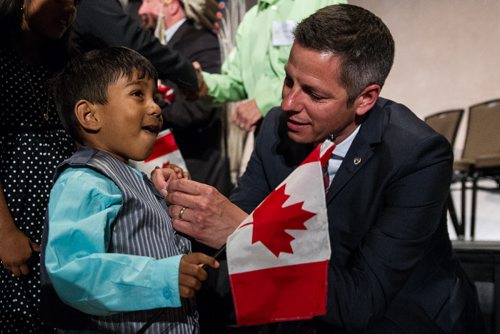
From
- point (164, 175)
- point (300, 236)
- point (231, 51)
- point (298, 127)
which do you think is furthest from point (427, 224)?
point (231, 51)

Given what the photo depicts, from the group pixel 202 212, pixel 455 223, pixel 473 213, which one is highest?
pixel 202 212

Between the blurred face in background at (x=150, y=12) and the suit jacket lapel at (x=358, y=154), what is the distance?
1.45 metres

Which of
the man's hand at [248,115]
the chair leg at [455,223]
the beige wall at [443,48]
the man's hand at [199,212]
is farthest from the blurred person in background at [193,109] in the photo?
the chair leg at [455,223]

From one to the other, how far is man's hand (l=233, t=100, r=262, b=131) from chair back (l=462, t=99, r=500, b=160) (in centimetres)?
87

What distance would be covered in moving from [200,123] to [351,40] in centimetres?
113

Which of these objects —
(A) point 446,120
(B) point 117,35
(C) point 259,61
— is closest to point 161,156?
(B) point 117,35

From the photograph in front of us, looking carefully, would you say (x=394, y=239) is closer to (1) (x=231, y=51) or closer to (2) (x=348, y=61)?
(2) (x=348, y=61)

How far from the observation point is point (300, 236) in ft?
3.61

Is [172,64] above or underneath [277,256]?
above

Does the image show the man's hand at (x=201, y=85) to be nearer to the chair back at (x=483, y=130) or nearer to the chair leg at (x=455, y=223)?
the chair back at (x=483, y=130)

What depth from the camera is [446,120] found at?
2.95m

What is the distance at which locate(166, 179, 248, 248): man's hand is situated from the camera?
131 centimetres

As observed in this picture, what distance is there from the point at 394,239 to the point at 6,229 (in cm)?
85

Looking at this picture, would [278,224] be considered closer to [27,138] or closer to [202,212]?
[202,212]
